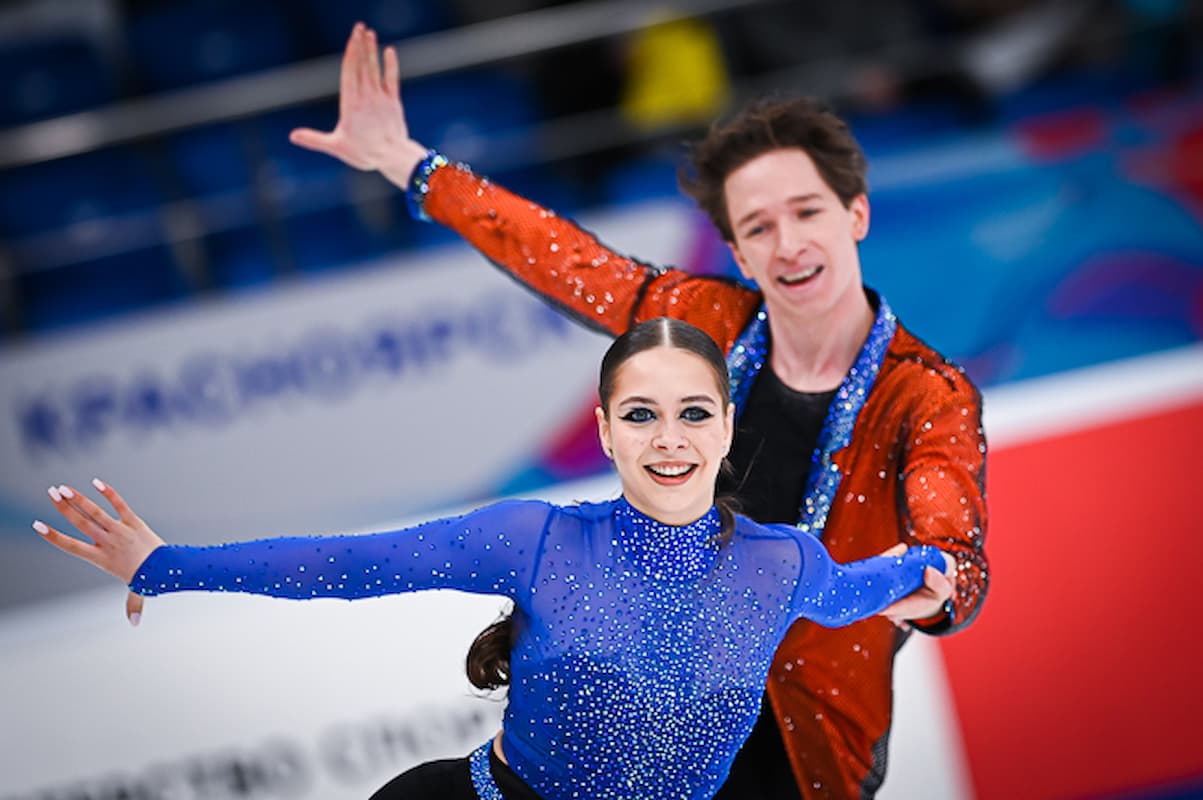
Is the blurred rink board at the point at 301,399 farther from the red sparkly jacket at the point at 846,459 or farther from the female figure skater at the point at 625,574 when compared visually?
the female figure skater at the point at 625,574

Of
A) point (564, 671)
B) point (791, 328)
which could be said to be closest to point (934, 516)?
point (791, 328)

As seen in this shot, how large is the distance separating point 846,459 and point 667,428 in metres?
0.50

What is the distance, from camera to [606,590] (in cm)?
187

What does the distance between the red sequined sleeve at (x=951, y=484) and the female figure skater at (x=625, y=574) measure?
158 millimetres

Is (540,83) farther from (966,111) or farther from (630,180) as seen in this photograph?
(966,111)

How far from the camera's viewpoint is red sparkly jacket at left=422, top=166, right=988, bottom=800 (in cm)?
214

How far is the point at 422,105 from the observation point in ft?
16.3

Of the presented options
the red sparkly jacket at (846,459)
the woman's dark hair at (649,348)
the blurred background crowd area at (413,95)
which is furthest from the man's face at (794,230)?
the blurred background crowd area at (413,95)

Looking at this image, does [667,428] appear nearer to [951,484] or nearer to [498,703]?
[951,484]

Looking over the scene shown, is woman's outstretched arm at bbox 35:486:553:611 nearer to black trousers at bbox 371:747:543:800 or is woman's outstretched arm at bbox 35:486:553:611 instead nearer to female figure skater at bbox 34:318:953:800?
female figure skater at bbox 34:318:953:800

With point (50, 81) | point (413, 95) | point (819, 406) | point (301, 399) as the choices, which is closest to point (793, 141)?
point (819, 406)

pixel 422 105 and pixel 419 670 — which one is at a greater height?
pixel 422 105

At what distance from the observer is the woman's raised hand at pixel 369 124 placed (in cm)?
246

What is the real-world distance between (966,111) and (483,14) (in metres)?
1.78
